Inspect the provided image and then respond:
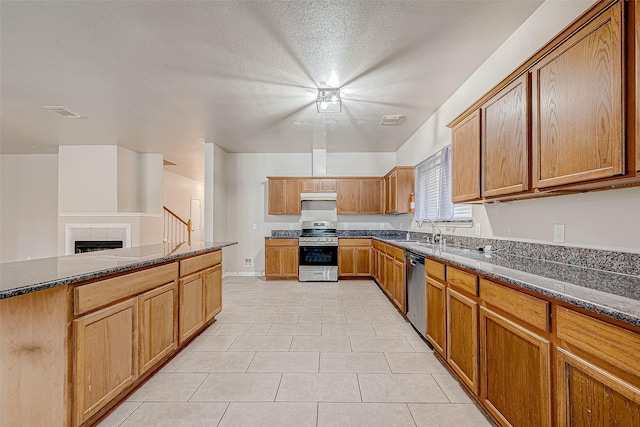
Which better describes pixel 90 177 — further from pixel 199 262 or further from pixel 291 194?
pixel 199 262

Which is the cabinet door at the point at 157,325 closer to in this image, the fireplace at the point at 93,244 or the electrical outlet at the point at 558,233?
the electrical outlet at the point at 558,233

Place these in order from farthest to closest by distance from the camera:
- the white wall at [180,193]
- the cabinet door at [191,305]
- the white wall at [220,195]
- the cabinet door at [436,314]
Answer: the white wall at [180,193] < the white wall at [220,195] < the cabinet door at [191,305] < the cabinet door at [436,314]

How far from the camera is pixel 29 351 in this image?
153 centimetres

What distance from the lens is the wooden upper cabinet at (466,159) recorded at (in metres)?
2.47

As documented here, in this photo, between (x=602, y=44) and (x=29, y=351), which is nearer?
(x=602, y=44)

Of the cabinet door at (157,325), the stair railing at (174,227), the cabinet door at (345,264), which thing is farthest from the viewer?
the stair railing at (174,227)

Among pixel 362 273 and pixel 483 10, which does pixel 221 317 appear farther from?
pixel 483 10

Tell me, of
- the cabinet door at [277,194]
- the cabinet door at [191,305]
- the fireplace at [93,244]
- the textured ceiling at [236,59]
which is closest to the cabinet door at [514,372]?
the textured ceiling at [236,59]

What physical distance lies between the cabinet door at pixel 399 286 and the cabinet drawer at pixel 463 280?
4.30 feet

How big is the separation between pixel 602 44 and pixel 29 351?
121 inches

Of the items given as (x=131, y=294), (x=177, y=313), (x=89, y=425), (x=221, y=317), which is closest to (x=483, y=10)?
(x=131, y=294)

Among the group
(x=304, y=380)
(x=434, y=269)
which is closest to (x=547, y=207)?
(x=434, y=269)

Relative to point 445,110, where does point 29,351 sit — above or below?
below

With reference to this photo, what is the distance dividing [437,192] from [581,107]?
8.79ft
